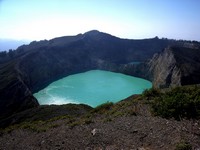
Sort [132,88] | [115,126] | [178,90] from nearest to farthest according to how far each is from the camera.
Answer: [115,126]
[178,90]
[132,88]

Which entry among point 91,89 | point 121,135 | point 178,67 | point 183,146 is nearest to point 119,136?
point 121,135

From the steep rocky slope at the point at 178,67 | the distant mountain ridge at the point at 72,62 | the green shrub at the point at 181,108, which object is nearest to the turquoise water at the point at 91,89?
the distant mountain ridge at the point at 72,62

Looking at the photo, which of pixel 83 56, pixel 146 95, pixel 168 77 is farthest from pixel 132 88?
pixel 146 95

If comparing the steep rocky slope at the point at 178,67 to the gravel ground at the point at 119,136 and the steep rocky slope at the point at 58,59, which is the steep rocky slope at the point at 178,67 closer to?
the steep rocky slope at the point at 58,59

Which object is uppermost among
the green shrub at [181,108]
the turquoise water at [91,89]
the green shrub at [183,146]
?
the green shrub at [181,108]

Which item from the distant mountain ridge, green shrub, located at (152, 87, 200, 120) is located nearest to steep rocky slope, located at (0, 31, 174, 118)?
the distant mountain ridge

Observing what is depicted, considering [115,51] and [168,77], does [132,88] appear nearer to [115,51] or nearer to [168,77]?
[168,77]
